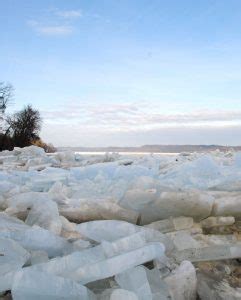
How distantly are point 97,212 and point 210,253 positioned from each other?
69 cm

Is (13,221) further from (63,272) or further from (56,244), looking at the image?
(63,272)

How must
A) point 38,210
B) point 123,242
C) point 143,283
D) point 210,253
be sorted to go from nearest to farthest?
point 143,283 → point 123,242 → point 210,253 → point 38,210

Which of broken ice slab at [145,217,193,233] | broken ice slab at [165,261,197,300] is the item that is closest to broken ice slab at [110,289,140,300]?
broken ice slab at [165,261,197,300]

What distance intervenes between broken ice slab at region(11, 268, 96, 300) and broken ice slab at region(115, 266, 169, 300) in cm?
11

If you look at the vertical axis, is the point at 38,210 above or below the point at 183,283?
above

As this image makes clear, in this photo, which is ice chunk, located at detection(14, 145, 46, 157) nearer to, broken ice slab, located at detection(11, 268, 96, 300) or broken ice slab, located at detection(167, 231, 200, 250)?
broken ice slab, located at detection(167, 231, 200, 250)

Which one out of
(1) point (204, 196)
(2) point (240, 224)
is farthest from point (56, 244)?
(2) point (240, 224)

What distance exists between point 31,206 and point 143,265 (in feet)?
2.55

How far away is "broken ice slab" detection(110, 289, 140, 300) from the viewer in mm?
1189

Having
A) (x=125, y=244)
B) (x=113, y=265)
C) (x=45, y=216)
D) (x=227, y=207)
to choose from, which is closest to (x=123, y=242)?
(x=125, y=244)

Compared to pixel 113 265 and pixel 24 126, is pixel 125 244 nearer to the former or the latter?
pixel 113 265

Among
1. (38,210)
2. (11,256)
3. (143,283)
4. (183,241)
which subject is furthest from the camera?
(38,210)

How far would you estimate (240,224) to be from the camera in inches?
88.4

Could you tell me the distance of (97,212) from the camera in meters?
2.27
